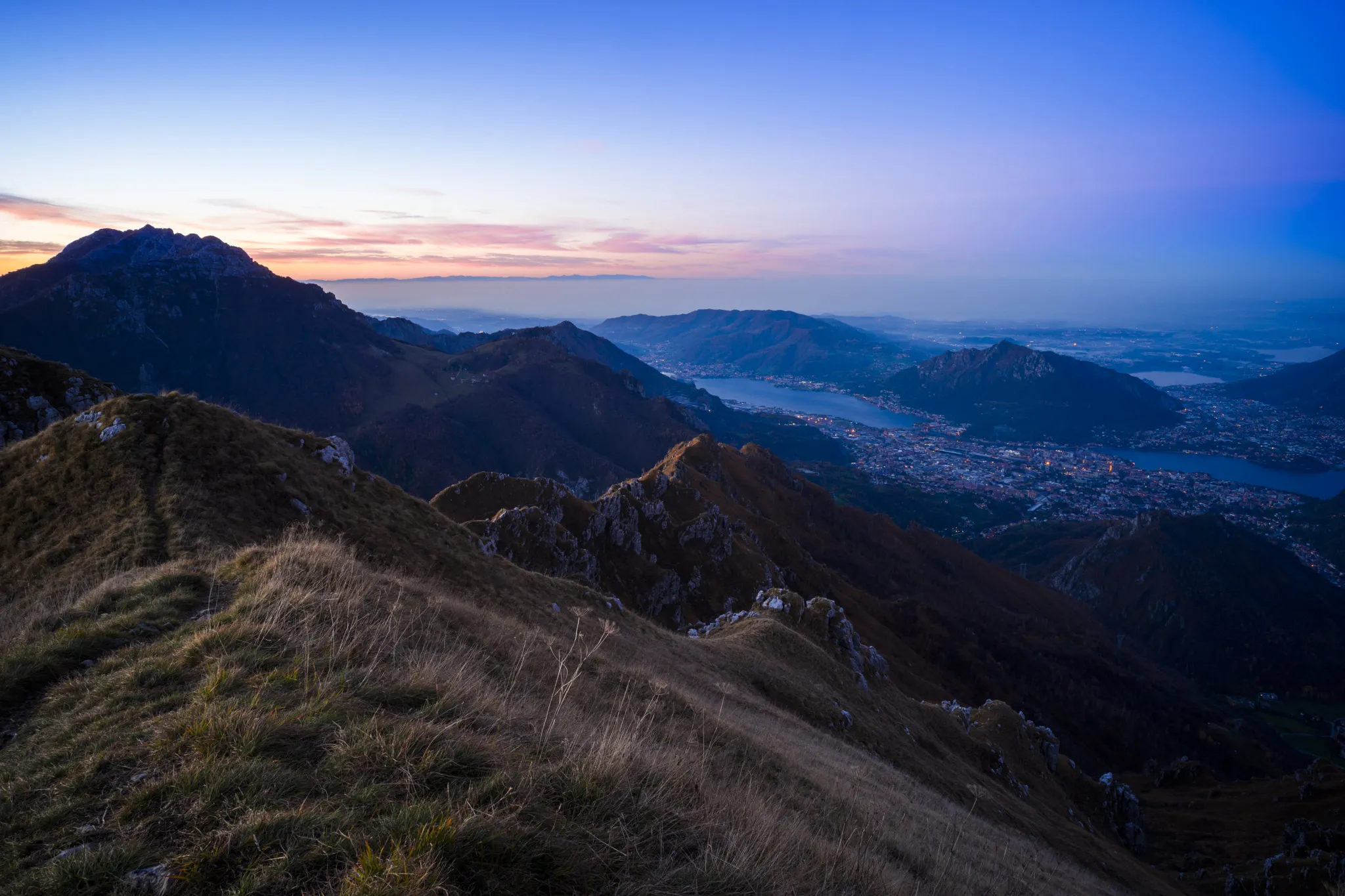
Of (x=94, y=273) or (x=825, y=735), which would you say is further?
(x=94, y=273)

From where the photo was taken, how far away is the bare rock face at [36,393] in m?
24.0

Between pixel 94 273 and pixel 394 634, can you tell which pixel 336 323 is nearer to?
pixel 94 273

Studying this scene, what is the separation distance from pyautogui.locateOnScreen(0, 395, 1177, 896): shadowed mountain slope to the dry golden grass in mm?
23

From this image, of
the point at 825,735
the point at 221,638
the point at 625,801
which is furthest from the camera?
the point at 825,735

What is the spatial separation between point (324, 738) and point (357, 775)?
2.01ft

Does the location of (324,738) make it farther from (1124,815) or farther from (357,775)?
(1124,815)

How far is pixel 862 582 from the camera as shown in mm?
92375

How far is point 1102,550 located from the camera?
434 ft

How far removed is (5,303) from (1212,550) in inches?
11896

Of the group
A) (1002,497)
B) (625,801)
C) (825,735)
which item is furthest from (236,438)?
(1002,497)

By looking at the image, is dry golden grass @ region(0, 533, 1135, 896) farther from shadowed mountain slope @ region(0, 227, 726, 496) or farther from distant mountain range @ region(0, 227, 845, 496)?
shadowed mountain slope @ region(0, 227, 726, 496)

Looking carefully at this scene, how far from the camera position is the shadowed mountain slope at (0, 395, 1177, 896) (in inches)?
142

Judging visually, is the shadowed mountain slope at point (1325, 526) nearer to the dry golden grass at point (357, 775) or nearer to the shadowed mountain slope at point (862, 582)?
the shadowed mountain slope at point (862, 582)

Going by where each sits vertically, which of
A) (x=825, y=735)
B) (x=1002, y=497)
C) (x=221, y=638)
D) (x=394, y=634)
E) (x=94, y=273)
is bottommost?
(x=1002, y=497)
